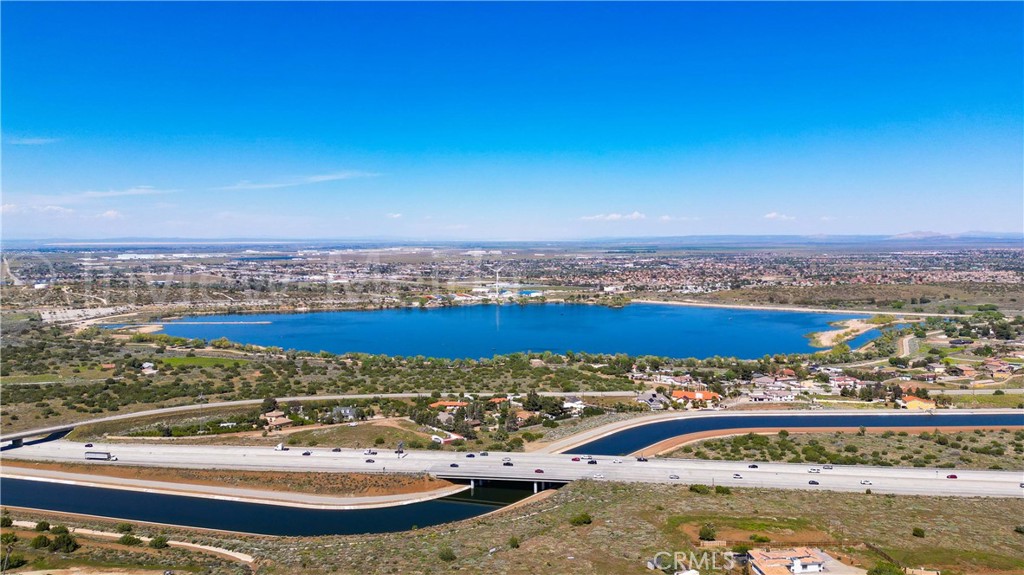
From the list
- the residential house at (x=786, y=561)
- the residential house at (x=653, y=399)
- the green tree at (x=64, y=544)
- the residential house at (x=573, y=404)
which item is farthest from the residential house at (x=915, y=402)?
the green tree at (x=64, y=544)

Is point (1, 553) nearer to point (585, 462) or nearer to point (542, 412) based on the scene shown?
point (585, 462)

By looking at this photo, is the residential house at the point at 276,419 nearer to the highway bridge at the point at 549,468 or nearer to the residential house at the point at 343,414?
the residential house at the point at 343,414

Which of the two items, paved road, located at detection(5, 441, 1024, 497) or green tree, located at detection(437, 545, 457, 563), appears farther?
paved road, located at detection(5, 441, 1024, 497)

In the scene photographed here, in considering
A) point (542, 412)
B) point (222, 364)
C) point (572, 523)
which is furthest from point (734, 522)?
point (222, 364)

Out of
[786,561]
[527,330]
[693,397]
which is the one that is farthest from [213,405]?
[527,330]

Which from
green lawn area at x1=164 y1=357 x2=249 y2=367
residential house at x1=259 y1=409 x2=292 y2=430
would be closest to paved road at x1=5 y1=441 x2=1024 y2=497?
residential house at x1=259 y1=409 x2=292 y2=430

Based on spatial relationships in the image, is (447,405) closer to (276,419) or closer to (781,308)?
(276,419)

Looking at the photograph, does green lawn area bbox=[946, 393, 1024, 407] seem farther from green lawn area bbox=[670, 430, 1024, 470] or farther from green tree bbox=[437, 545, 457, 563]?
green tree bbox=[437, 545, 457, 563]
